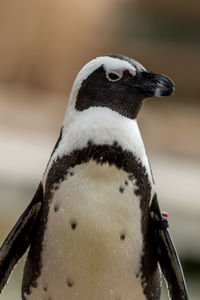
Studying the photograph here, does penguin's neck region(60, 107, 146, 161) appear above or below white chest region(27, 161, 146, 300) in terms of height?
above

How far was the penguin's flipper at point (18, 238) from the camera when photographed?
0.89m

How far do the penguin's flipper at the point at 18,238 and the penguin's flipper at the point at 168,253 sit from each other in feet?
0.51

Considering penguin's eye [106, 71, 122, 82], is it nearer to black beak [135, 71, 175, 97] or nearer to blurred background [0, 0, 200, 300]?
black beak [135, 71, 175, 97]

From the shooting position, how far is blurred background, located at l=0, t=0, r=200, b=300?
13.1 feet

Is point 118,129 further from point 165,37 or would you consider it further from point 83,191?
point 165,37

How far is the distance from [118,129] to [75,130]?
0.19 ft

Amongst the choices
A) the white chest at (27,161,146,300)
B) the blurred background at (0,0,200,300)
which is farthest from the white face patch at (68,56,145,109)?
the blurred background at (0,0,200,300)

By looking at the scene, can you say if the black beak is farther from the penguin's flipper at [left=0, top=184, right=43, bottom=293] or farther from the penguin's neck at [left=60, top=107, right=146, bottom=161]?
the penguin's flipper at [left=0, top=184, right=43, bottom=293]

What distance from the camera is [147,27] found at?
541 centimetres

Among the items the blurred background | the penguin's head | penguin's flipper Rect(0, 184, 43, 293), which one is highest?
the blurred background

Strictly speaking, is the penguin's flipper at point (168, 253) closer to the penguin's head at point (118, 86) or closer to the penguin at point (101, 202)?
the penguin at point (101, 202)

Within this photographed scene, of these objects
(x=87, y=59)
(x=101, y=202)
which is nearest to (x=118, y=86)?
(x=101, y=202)

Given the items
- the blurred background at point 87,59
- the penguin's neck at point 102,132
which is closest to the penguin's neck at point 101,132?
the penguin's neck at point 102,132

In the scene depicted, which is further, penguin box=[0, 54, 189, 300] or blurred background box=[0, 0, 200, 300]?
blurred background box=[0, 0, 200, 300]
